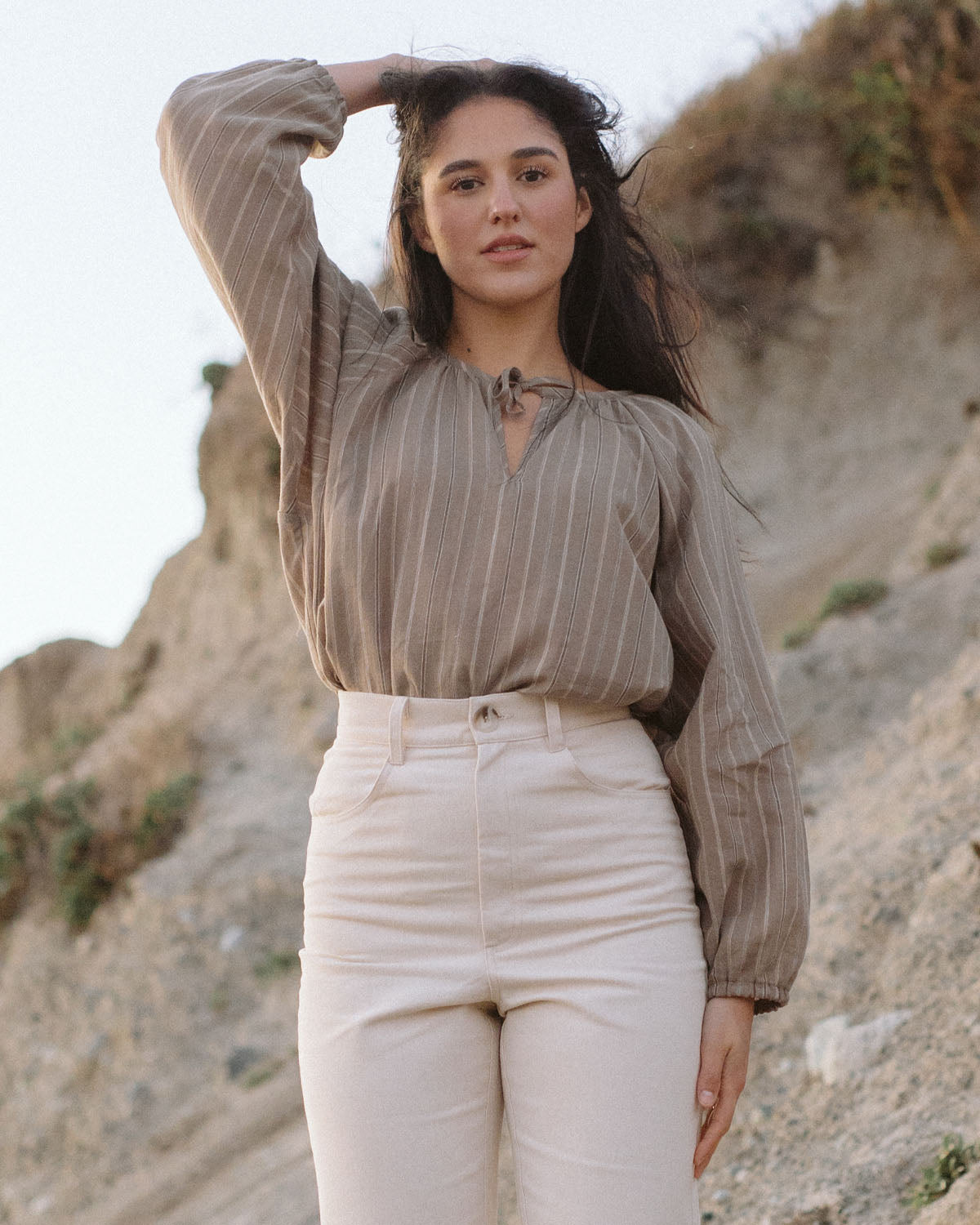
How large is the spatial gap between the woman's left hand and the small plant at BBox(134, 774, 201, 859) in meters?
7.07

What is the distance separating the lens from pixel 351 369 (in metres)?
1.80

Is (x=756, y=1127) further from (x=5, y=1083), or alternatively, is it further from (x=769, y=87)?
(x=769, y=87)

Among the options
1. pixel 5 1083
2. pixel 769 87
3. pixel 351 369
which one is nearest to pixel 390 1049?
pixel 351 369

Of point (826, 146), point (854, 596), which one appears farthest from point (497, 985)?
point (826, 146)

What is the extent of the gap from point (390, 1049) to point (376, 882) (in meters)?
0.20

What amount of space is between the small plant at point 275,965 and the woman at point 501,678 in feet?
17.6

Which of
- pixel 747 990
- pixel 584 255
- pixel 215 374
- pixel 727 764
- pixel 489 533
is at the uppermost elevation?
pixel 584 255

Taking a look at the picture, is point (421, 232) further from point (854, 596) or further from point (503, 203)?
point (854, 596)

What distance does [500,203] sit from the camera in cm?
178

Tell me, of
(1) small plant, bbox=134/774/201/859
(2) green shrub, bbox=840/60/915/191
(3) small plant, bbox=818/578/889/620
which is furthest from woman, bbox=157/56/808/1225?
(2) green shrub, bbox=840/60/915/191

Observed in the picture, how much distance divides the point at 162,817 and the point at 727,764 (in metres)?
7.21

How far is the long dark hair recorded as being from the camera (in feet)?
6.27

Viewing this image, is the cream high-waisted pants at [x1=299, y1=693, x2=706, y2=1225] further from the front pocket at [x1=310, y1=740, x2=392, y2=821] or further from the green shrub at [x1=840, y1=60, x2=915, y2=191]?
the green shrub at [x1=840, y1=60, x2=915, y2=191]

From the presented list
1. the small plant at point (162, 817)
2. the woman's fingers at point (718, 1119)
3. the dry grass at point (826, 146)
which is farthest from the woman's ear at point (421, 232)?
the dry grass at point (826, 146)
